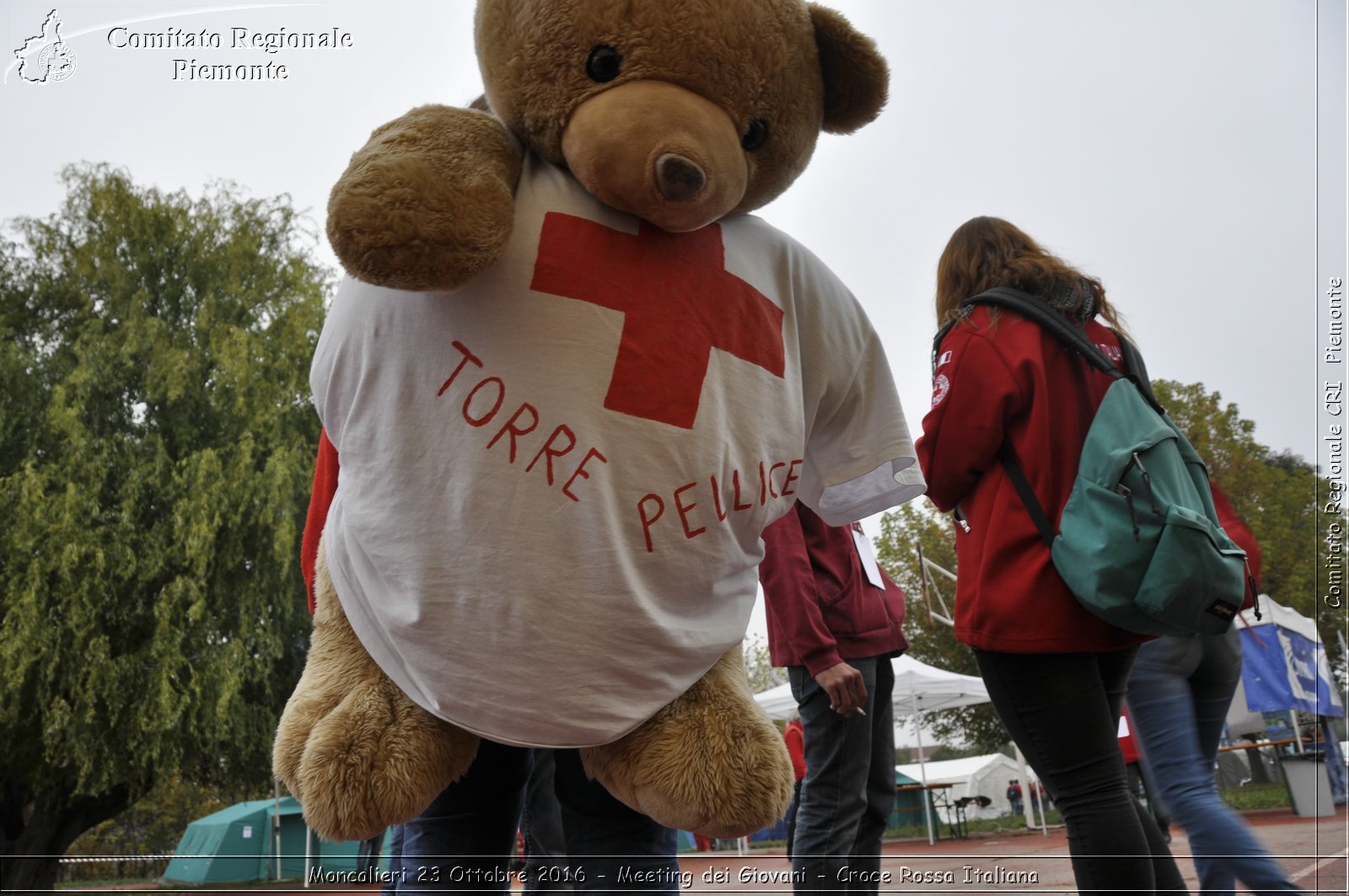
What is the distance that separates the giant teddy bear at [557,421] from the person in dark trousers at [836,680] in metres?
0.94

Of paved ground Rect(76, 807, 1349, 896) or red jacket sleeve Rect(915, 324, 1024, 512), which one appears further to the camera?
paved ground Rect(76, 807, 1349, 896)

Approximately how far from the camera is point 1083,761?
1315 millimetres

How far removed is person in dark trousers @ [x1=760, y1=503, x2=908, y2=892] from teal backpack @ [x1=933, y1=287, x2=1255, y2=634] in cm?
57

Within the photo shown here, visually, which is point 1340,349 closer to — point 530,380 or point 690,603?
point 690,603

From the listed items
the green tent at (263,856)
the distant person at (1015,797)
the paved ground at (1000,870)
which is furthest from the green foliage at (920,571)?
the paved ground at (1000,870)

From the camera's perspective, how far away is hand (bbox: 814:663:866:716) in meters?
1.80

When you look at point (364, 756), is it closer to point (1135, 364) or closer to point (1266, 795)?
point (1135, 364)

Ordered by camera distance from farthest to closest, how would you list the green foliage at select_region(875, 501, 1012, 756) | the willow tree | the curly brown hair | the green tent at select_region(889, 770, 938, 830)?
the green foliage at select_region(875, 501, 1012, 756), the green tent at select_region(889, 770, 938, 830), the willow tree, the curly brown hair

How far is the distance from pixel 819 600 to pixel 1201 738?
727mm

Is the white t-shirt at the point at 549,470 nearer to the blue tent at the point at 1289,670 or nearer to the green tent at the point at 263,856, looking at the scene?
the green tent at the point at 263,856

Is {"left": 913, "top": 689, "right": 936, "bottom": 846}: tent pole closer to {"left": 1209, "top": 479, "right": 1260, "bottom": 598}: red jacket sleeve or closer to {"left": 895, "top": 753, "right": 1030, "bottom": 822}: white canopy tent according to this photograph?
{"left": 895, "top": 753, "right": 1030, "bottom": 822}: white canopy tent

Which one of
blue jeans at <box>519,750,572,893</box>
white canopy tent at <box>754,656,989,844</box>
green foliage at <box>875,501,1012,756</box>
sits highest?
green foliage at <box>875,501,1012,756</box>

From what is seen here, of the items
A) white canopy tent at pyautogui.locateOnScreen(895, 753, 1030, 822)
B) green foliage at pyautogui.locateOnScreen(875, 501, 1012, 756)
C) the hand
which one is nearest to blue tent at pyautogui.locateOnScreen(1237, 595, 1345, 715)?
the hand

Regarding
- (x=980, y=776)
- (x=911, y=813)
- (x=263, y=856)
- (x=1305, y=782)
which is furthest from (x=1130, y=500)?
(x=980, y=776)
